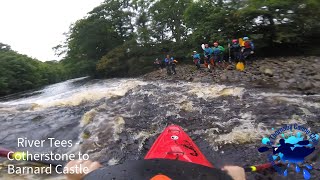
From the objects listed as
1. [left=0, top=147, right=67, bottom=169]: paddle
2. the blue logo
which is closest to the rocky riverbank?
the blue logo

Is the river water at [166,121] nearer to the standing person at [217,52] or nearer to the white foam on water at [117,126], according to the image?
the white foam on water at [117,126]

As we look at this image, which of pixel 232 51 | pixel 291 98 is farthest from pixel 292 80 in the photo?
pixel 232 51

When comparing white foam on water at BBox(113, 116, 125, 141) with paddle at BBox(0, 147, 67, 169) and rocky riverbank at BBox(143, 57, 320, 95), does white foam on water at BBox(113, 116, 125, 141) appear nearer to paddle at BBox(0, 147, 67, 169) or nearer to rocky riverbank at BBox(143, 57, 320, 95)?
paddle at BBox(0, 147, 67, 169)

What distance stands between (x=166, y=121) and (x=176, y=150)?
351cm

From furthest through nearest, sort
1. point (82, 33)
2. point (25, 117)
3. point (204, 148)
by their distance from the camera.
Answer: point (82, 33) → point (25, 117) → point (204, 148)

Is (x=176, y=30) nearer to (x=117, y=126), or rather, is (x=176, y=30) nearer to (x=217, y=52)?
(x=217, y=52)

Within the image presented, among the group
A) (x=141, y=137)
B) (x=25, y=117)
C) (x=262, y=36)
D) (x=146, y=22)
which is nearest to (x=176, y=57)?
(x=146, y=22)

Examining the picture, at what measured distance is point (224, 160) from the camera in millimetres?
5062

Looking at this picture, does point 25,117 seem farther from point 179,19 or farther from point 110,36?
point 110,36

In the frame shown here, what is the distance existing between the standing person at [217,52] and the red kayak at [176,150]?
481 inches

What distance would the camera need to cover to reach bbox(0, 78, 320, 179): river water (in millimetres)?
5551

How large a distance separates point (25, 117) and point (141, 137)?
5.08 metres

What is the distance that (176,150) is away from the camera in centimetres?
397

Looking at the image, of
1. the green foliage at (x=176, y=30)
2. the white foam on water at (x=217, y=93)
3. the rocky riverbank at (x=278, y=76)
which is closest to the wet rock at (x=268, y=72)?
the rocky riverbank at (x=278, y=76)
